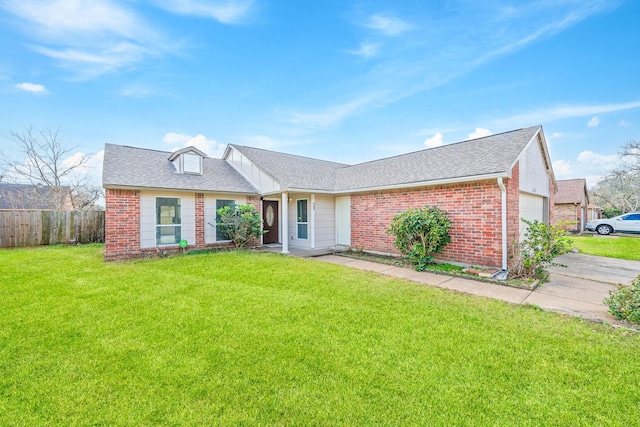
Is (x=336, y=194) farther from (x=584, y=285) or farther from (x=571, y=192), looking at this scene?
(x=571, y=192)

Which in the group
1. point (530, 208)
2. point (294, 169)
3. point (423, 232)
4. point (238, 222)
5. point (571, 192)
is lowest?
point (423, 232)

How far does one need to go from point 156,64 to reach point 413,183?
34.6 feet

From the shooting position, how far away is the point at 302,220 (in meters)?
11.9

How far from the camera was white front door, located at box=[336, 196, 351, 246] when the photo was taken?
11.2m

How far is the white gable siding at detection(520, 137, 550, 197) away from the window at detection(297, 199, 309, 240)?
7.69m

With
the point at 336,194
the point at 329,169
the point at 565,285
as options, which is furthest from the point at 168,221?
the point at 565,285

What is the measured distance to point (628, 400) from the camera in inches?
92.4

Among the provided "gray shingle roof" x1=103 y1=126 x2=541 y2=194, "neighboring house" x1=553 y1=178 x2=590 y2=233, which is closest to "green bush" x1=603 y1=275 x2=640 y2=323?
"gray shingle roof" x1=103 y1=126 x2=541 y2=194

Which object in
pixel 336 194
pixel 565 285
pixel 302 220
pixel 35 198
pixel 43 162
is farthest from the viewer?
pixel 35 198

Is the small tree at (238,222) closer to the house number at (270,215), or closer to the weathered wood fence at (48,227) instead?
the house number at (270,215)

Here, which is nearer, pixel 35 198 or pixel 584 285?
pixel 584 285

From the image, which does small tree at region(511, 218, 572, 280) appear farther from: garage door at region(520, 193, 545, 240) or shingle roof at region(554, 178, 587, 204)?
shingle roof at region(554, 178, 587, 204)

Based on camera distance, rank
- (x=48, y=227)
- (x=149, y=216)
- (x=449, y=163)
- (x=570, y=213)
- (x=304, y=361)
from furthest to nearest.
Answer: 1. (x=570, y=213)
2. (x=48, y=227)
3. (x=149, y=216)
4. (x=449, y=163)
5. (x=304, y=361)

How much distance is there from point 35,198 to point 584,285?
2778 cm
